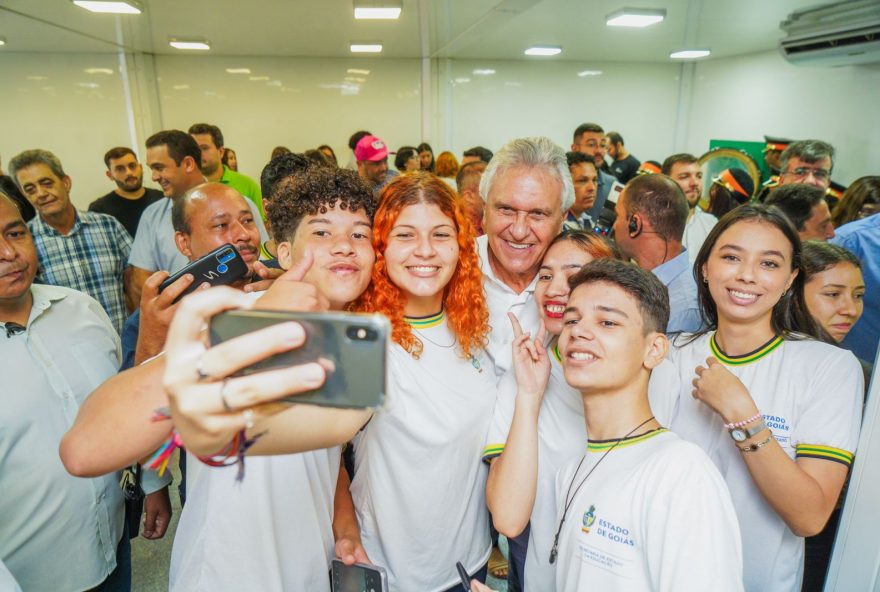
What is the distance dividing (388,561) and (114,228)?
2774 millimetres

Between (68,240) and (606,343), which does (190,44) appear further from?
(606,343)

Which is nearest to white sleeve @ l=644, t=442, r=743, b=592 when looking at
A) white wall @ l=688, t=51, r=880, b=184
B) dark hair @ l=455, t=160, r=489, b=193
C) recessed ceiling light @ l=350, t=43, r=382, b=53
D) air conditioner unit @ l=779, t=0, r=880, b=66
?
dark hair @ l=455, t=160, r=489, b=193

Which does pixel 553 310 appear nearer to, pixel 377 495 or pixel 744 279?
pixel 744 279

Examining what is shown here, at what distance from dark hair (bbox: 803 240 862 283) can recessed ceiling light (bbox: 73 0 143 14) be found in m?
5.40

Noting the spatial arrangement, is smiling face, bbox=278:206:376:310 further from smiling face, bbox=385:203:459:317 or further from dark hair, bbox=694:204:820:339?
dark hair, bbox=694:204:820:339

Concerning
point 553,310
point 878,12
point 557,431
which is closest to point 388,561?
point 557,431

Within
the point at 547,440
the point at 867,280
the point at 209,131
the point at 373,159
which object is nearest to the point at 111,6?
the point at 209,131

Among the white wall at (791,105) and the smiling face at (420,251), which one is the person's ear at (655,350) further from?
the white wall at (791,105)

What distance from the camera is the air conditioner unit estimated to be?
4.08 m

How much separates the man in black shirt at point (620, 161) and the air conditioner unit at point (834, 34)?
6.40ft

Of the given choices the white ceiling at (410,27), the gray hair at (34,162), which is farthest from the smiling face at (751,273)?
the white ceiling at (410,27)

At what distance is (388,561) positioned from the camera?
4.44 feet

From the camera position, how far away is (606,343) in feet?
3.85

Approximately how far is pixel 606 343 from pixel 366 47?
734 centimetres
